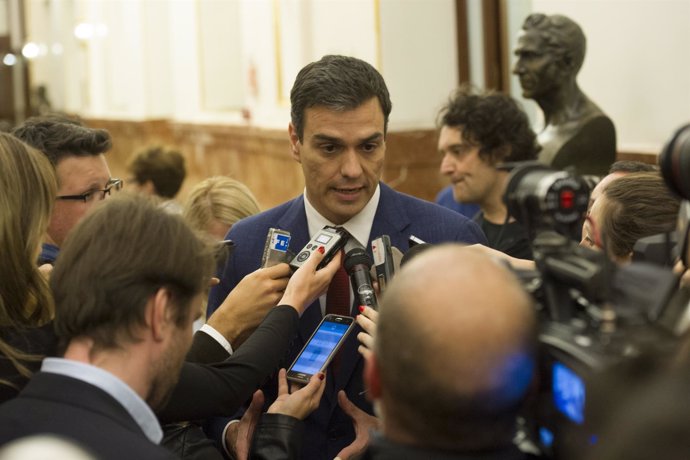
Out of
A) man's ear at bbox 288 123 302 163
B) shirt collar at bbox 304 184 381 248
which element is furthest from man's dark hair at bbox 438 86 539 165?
shirt collar at bbox 304 184 381 248

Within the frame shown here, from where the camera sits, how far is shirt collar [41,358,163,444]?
72.5 inches

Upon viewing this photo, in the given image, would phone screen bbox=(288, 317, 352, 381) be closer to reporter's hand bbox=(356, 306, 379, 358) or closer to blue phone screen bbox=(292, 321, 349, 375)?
blue phone screen bbox=(292, 321, 349, 375)

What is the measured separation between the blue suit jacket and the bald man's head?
1154 mm

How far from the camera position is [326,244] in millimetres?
2666

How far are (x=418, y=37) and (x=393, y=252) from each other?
4736mm

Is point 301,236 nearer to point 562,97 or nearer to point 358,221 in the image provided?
point 358,221

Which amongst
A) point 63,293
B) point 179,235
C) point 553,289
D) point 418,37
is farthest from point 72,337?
point 418,37

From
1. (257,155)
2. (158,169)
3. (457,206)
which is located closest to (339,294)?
(457,206)

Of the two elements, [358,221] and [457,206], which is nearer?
[358,221]

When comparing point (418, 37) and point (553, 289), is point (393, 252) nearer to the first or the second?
point (553, 289)

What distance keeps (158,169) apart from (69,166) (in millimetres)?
2548

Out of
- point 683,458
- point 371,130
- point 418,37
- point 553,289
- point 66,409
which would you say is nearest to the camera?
point 683,458

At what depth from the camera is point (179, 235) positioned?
200 centimetres

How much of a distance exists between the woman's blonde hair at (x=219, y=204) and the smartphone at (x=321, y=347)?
1.49 metres
